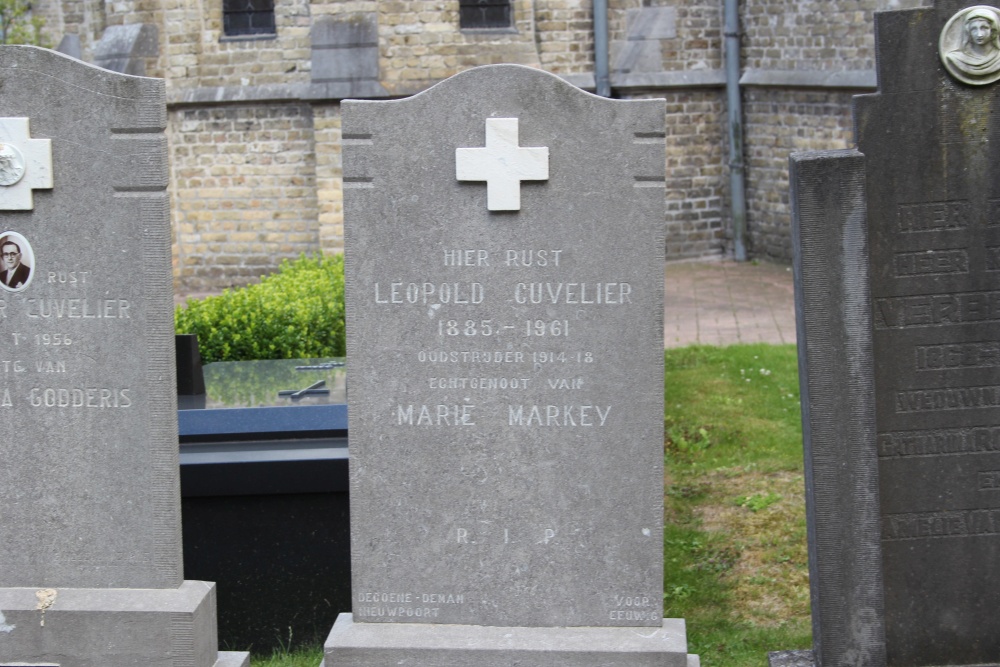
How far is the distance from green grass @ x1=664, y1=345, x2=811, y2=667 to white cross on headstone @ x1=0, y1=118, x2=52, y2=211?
3.05 metres

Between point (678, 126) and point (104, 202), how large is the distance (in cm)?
1341

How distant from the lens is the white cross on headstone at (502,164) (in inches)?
159

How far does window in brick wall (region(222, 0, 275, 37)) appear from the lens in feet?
53.3

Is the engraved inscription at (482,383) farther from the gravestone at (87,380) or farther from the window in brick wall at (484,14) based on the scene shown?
the window in brick wall at (484,14)

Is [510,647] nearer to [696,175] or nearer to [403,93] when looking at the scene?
[403,93]

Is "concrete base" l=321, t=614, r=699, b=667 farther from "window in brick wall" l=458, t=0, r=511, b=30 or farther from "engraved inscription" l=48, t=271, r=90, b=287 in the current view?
"window in brick wall" l=458, t=0, r=511, b=30

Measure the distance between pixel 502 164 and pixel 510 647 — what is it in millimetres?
1542

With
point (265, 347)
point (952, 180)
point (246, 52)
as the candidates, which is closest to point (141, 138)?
point (952, 180)

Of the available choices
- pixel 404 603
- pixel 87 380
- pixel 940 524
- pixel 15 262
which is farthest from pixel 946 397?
pixel 15 262

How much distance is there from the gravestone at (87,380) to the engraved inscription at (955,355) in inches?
96.6

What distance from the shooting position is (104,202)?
4.19 m

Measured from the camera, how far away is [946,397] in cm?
429

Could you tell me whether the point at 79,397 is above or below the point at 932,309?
below

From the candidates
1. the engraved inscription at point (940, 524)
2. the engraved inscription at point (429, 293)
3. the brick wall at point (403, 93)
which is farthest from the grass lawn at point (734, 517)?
the brick wall at point (403, 93)
